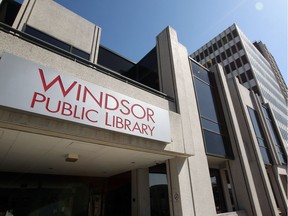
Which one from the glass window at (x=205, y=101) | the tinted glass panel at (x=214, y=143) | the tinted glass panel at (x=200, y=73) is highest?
the tinted glass panel at (x=200, y=73)

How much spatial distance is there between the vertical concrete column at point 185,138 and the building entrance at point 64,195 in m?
4.02

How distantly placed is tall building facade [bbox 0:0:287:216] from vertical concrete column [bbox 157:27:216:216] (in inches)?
2.1

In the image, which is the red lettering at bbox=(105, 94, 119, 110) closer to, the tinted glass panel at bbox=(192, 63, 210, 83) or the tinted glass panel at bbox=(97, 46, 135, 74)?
the tinted glass panel at bbox=(97, 46, 135, 74)

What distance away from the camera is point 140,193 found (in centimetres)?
942

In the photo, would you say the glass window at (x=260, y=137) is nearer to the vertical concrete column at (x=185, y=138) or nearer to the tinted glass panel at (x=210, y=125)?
the tinted glass panel at (x=210, y=125)

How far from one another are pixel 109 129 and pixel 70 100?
1318 millimetres

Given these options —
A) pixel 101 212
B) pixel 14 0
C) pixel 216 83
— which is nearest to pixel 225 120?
pixel 216 83

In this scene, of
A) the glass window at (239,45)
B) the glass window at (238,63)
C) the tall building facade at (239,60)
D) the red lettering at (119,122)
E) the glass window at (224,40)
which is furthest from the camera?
the glass window at (224,40)

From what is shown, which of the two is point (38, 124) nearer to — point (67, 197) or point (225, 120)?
point (67, 197)

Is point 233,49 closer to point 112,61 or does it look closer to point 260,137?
point 260,137

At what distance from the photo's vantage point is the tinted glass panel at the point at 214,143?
9.63 m

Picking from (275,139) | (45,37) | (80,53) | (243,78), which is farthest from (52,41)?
(243,78)

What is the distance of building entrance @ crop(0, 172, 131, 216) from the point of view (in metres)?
8.34

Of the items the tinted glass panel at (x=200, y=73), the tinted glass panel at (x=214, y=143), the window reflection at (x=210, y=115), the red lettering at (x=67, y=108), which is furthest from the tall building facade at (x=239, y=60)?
the red lettering at (x=67, y=108)
